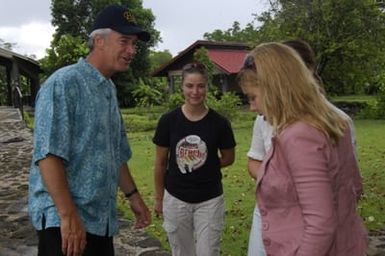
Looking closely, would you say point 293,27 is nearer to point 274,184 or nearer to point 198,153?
point 198,153

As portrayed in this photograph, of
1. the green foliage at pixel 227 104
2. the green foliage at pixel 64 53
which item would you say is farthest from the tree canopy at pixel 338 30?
the green foliage at pixel 64 53

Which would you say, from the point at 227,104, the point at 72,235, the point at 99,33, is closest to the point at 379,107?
the point at 227,104

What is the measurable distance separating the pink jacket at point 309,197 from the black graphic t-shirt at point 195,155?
1.56m

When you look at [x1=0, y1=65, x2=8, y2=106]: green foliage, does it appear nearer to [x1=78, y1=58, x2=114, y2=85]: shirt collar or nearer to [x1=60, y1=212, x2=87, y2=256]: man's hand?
[x1=78, y1=58, x2=114, y2=85]: shirt collar

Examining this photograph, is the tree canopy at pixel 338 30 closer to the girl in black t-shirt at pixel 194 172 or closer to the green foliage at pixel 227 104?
the green foliage at pixel 227 104

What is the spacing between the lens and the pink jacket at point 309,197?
192 centimetres

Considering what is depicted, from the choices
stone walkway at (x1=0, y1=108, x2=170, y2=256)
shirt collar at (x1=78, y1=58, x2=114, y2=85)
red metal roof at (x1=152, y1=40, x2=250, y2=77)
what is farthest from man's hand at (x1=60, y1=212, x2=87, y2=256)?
red metal roof at (x1=152, y1=40, x2=250, y2=77)

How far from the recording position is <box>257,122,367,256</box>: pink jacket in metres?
1.92

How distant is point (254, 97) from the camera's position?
7.36 feet

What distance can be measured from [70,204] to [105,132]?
1.38 feet

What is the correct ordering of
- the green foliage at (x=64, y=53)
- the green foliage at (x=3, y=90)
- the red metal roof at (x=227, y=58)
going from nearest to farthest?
the green foliage at (x=64, y=53) < the red metal roof at (x=227, y=58) < the green foliage at (x=3, y=90)

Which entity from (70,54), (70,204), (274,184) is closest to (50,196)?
(70,204)

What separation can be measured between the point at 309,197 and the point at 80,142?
3.68 feet

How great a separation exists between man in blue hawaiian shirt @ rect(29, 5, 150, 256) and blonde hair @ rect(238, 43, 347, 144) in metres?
0.89
